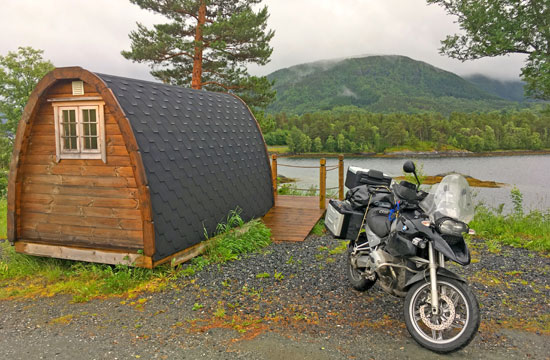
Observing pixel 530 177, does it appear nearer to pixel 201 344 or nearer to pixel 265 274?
pixel 265 274

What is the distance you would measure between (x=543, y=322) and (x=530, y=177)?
1039 inches

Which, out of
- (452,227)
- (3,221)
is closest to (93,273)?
(452,227)

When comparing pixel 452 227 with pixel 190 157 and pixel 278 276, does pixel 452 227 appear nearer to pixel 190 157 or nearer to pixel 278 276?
pixel 278 276

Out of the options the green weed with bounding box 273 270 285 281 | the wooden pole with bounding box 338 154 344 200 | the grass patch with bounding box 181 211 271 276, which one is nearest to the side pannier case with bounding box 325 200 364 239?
the green weed with bounding box 273 270 285 281

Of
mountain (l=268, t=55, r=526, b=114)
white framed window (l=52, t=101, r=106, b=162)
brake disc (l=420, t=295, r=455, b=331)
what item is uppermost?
mountain (l=268, t=55, r=526, b=114)

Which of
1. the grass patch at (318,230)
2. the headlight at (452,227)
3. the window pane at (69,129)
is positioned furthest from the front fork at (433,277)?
the window pane at (69,129)

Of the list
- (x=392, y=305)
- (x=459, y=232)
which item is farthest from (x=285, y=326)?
(x=459, y=232)

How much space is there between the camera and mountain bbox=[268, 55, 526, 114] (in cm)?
10162

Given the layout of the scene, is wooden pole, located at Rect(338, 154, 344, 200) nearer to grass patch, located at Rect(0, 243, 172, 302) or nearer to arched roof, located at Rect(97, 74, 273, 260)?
arched roof, located at Rect(97, 74, 273, 260)

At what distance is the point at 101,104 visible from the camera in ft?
16.6

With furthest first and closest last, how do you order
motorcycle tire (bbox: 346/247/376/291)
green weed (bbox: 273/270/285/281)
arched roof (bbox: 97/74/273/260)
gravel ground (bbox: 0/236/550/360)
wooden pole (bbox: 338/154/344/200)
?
1. wooden pole (bbox: 338/154/344/200)
2. arched roof (bbox: 97/74/273/260)
3. green weed (bbox: 273/270/285/281)
4. motorcycle tire (bbox: 346/247/376/291)
5. gravel ground (bbox: 0/236/550/360)

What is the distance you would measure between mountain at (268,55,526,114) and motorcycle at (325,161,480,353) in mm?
90203

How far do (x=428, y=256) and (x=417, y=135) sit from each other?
4046 cm

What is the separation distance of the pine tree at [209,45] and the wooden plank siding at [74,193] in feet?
32.2
